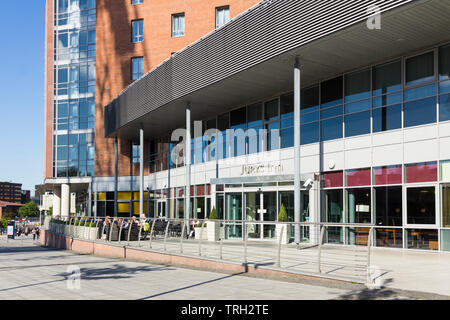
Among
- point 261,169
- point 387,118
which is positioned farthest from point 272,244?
point 261,169

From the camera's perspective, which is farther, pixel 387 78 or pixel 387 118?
pixel 387 78

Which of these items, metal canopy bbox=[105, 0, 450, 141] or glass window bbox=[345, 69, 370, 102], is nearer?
metal canopy bbox=[105, 0, 450, 141]

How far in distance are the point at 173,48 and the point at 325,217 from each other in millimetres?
22710

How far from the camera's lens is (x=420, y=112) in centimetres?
1694

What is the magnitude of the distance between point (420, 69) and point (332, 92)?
159 inches

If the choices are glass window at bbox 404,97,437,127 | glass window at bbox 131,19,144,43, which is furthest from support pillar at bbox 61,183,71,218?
glass window at bbox 404,97,437,127

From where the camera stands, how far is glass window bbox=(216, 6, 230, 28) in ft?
119

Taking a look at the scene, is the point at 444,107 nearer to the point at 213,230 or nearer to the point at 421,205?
the point at 421,205

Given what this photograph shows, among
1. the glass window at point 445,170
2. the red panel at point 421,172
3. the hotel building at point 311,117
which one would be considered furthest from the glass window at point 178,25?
the glass window at point 445,170

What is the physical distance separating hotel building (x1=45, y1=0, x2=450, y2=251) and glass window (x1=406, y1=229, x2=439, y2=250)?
0.12ft

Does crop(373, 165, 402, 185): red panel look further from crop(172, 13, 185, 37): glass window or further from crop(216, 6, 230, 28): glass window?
crop(172, 13, 185, 37): glass window

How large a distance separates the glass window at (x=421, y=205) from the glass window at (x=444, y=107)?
2275 mm

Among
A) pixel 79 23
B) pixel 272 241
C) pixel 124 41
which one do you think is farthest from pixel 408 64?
pixel 79 23

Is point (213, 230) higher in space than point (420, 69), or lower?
Result: lower
